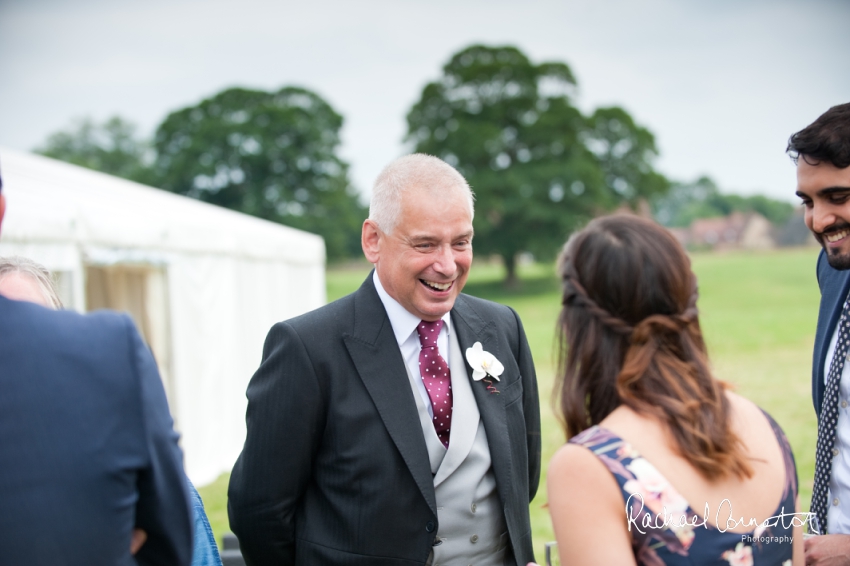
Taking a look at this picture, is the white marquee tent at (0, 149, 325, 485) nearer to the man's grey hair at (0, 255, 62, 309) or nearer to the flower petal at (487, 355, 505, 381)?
the man's grey hair at (0, 255, 62, 309)

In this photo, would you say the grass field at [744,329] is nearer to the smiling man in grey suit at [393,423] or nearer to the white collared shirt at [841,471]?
the smiling man in grey suit at [393,423]

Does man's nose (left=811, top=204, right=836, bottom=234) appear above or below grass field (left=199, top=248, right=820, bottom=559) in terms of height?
above

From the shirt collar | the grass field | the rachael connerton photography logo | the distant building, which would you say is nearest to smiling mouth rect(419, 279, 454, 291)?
the shirt collar

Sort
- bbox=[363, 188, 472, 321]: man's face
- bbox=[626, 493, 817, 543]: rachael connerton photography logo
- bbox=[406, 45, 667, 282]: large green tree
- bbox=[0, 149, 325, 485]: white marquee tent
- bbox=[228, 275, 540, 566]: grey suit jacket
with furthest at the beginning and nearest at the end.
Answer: bbox=[406, 45, 667, 282]: large green tree, bbox=[0, 149, 325, 485]: white marquee tent, bbox=[363, 188, 472, 321]: man's face, bbox=[228, 275, 540, 566]: grey suit jacket, bbox=[626, 493, 817, 543]: rachael connerton photography logo

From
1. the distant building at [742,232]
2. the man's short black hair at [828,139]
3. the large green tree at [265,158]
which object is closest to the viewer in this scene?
the man's short black hair at [828,139]

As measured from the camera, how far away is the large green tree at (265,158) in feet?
135

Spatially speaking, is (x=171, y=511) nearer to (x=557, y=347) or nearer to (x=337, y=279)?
(x=557, y=347)

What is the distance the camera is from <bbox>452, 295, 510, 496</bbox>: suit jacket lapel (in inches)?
96.0

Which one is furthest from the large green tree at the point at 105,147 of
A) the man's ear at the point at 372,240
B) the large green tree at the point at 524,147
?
→ the man's ear at the point at 372,240

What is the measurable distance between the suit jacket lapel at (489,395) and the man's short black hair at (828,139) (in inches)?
53.5

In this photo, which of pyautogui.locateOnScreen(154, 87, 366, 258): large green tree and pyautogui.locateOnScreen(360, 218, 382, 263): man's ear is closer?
pyautogui.locateOnScreen(360, 218, 382, 263): man's ear

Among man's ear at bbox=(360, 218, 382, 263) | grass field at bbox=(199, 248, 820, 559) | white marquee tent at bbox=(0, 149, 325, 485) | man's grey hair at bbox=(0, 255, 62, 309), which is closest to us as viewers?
man's grey hair at bbox=(0, 255, 62, 309)

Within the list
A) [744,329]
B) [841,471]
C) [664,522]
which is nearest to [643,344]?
[664,522]

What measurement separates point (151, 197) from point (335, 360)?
781 centimetres
